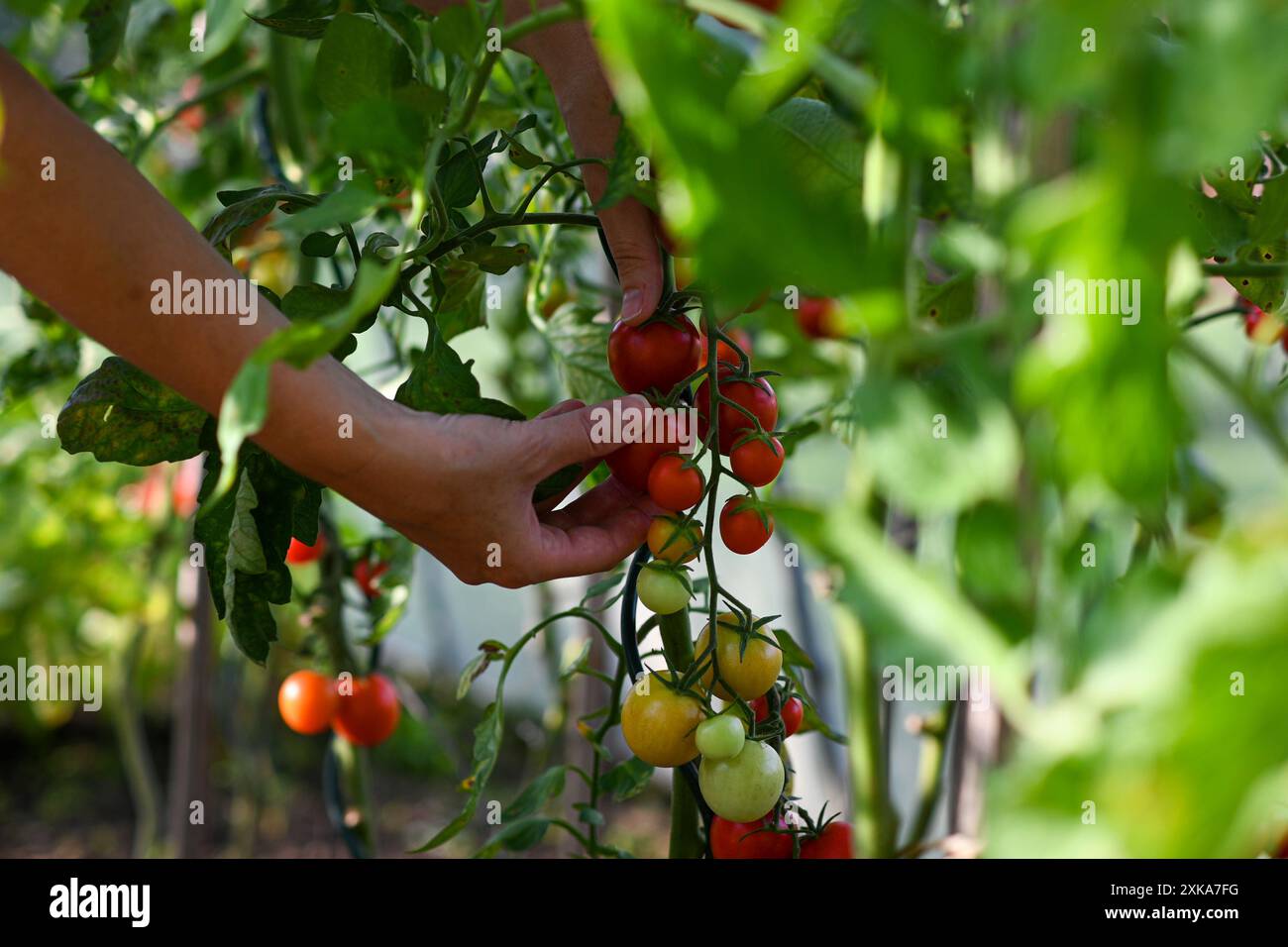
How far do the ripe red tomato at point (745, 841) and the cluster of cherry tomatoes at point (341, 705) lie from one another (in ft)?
1.29

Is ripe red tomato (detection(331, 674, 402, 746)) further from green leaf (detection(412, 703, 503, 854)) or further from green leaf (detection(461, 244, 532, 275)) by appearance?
green leaf (detection(461, 244, 532, 275))

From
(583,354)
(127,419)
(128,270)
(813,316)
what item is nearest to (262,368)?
(128,270)

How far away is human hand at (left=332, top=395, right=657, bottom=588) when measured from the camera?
46 cm

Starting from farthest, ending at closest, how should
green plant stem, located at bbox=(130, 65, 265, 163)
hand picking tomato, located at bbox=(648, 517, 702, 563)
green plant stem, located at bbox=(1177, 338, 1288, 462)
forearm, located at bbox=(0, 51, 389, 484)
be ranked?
green plant stem, located at bbox=(130, 65, 265, 163) → hand picking tomato, located at bbox=(648, 517, 702, 563) → forearm, located at bbox=(0, 51, 389, 484) → green plant stem, located at bbox=(1177, 338, 1288, 462)

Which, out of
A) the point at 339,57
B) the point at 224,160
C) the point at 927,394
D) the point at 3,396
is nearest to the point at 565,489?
the point at 339,57

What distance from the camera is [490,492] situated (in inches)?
18.9

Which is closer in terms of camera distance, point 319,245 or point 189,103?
point 319,245

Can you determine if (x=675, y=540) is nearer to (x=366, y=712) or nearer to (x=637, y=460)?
(x=637, y=460)

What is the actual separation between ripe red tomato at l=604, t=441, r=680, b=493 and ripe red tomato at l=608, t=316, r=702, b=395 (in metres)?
0.03

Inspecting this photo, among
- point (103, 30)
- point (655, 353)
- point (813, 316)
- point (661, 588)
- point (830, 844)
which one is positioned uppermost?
point (103, 30)

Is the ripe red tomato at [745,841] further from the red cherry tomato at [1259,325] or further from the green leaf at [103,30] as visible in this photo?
the green leaf at [103,30]

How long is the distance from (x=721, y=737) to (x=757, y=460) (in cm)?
12

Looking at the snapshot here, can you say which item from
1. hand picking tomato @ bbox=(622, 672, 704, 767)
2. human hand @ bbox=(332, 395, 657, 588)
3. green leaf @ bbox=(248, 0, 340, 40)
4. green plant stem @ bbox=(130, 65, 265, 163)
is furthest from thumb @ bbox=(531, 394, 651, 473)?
green plant stem @ bbox=(130, 65, 265, 163)
